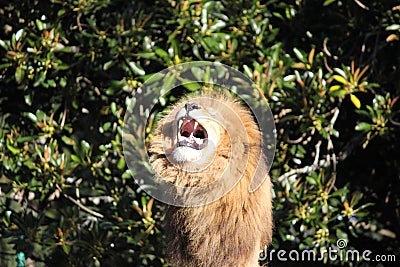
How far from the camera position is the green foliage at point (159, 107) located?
2695 millimetres

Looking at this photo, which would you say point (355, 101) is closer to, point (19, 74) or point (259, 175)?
point (259, 175)

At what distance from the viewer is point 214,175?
1260mm

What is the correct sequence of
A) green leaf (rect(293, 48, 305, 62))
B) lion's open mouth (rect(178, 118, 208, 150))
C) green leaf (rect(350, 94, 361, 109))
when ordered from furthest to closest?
green leaf (rect(293, 48, 305, 62)) < green leaf (rect(350, 94, 361, 109)) < lion's open mouth (rect(178, 118, 208, 150))

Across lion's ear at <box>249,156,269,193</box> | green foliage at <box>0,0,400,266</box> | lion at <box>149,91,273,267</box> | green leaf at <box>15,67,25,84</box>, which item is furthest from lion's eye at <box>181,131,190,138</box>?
green leaf at <box>15,67,25,84</box>

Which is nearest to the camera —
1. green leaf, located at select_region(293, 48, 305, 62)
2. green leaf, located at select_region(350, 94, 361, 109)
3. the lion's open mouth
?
the lion's open mouth

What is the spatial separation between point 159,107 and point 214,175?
156cm

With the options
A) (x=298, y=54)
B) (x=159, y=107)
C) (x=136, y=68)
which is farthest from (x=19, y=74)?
(x=298, y=54)

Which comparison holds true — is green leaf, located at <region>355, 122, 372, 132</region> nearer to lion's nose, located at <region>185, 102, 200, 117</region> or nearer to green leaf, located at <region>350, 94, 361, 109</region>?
green leaf, located at <region>350, 94, 361, 109</region>

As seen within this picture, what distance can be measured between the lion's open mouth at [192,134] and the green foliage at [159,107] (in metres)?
1.32

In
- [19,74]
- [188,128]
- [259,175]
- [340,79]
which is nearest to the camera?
[188,128]

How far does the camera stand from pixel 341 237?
2.79 m

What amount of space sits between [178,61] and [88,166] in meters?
0.64

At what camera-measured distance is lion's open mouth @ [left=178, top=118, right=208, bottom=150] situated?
124 centimetres

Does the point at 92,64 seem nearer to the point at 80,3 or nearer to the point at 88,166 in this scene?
the point at 80,3
